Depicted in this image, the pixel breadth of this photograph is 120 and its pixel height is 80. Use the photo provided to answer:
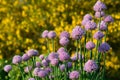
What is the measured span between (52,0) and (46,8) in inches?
15.0

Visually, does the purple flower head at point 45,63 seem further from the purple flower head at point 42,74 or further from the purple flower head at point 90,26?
the purple flower head at point 90,26

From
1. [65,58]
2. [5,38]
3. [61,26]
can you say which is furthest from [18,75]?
[5,38]

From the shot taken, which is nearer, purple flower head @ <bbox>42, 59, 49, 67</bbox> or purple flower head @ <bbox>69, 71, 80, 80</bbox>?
purple flower head @ <bbox>69, 71, 80, 80</bbox>

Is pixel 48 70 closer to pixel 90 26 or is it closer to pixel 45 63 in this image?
pixel 45 63

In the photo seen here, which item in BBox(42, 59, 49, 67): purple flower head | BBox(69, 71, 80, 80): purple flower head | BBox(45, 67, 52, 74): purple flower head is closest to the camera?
BBox(69, 71, 80, 80): purple flower head

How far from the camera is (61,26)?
7.65 metres

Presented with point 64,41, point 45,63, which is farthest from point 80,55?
point 45,63

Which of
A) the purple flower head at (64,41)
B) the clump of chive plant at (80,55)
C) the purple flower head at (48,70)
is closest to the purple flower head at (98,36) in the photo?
the clump of chive plant at (80,55)

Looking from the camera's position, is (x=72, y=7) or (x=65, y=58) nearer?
(x=65, y=58)

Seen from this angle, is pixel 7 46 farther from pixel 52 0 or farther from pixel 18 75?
pixel 18 75

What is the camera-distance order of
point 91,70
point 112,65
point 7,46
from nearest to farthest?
point 91,70 → point 112,65 → point 7,46

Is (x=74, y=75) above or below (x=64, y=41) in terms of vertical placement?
below

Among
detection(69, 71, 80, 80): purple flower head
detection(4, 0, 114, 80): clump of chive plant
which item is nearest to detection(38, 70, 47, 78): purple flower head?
detection(4, 0, 114, 80): clump of chive plant

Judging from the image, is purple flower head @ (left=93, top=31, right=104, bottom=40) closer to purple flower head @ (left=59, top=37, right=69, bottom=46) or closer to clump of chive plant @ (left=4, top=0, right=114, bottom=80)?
clump of chive plant @ (left=4, top=0, right=114, bottom=80)
